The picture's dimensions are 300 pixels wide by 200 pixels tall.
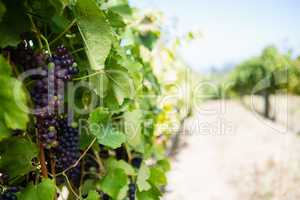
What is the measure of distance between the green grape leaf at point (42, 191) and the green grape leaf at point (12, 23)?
13.9 inches

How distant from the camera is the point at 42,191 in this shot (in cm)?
102

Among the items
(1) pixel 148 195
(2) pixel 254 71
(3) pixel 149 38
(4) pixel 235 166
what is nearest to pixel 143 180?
(1) pixel 148 195

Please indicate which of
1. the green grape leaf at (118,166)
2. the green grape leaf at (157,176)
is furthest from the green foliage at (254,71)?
the green grape leaf at (118,166)

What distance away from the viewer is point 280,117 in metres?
16.8

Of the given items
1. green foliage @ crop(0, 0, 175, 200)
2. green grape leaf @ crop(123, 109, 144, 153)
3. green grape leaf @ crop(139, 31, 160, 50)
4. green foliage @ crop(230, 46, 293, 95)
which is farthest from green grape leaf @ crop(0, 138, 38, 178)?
green foliage @ crop(230, 46, 293, 95)

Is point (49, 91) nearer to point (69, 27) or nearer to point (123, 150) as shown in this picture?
point (69, 27)

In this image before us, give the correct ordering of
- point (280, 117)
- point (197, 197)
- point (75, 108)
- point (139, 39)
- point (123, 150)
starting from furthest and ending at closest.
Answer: point (280, 117), point (197, 197), point (139, 39), point (123, 150), point (75, 108)

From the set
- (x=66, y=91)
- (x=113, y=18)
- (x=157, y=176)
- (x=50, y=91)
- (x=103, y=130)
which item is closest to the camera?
(x=50, y=91)

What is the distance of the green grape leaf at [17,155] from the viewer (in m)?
1.02

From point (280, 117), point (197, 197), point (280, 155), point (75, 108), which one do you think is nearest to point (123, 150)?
point (75, 108)

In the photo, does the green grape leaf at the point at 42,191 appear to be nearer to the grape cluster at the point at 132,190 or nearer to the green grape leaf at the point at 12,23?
the green grape leaf at the point at 12,23

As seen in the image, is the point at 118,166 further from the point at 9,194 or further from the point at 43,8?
the point at 43,8

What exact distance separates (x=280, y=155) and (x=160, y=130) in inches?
191

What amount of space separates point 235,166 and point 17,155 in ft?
20.5
